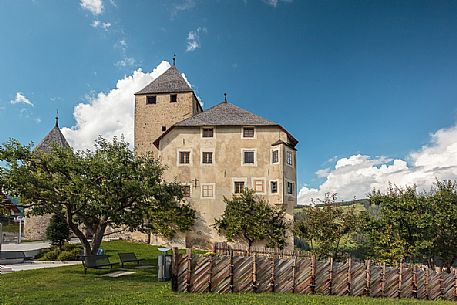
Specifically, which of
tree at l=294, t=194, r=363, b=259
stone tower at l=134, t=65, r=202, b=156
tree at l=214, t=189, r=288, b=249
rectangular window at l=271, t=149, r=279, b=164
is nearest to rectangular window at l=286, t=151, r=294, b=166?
rectangular window at l=271, t=149, r=279, b=164

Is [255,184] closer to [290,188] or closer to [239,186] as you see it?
[239,186]

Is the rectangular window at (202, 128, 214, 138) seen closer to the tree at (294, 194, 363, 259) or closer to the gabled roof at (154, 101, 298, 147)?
the gabled roof at (154, 101, 298, 147)

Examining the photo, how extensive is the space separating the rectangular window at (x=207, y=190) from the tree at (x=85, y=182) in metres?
18.3

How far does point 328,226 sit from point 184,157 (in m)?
17.4

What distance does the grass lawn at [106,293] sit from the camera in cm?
1184

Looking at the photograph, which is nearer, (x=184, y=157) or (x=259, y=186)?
(x=259, y=186)

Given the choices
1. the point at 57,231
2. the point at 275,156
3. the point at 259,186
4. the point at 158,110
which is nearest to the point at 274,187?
the point at 259,186

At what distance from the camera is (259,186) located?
38406mm

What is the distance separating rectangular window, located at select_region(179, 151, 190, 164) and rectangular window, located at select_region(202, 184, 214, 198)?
Result: 3170 millimetres

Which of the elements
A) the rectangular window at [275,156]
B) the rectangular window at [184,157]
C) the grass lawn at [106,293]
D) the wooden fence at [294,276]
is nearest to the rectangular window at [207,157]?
the rectangular window at [184,157]

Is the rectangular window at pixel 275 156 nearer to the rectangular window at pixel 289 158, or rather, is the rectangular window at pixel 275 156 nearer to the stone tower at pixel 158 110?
the rectangular window at pixel 289 158

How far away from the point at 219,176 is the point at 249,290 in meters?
24.6

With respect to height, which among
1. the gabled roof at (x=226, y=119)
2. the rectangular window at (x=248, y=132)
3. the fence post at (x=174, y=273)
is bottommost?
the fence post at (x=174, y=273)

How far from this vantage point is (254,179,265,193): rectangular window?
3828 centimetres
